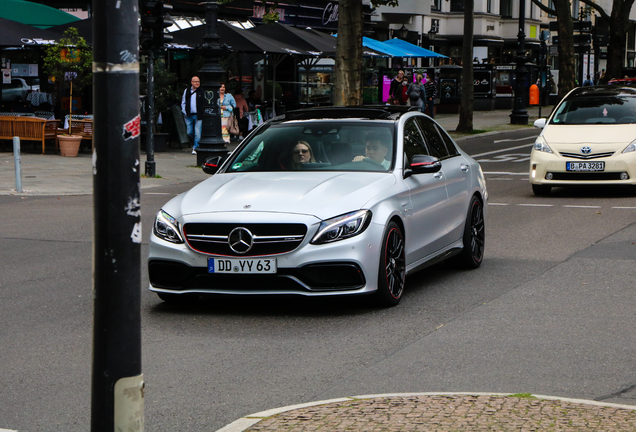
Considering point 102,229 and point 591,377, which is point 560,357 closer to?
point 591,377

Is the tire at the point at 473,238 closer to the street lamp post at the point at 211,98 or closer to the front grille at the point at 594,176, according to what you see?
the front grille at the point at 594,176

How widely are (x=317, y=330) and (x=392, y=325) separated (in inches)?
21.1

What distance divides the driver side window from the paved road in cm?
114

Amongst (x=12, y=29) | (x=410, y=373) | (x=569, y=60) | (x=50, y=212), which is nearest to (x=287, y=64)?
(x=569, y=60)

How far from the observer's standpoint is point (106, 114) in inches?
133

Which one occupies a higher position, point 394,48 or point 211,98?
point 394,48

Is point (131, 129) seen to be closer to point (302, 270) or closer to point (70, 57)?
point (302, 270)

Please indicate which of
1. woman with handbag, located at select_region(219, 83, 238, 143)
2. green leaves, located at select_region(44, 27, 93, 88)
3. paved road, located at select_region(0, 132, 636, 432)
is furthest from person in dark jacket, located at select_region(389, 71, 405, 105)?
paved road, located at select_region(0, 132, 636, 432)

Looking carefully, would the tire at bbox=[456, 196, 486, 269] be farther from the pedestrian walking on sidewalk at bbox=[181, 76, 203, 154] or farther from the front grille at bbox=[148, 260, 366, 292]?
the pedestrian walking on sidewalk at bbox=[181, 76, 203, 154]

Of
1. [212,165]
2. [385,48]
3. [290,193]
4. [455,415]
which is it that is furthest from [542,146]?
[385,48]

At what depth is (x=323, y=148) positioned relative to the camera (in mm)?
8492

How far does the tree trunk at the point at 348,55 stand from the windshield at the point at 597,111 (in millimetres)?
6942

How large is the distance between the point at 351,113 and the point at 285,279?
2341 millimetres

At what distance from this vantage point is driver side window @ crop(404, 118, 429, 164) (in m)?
8.57
